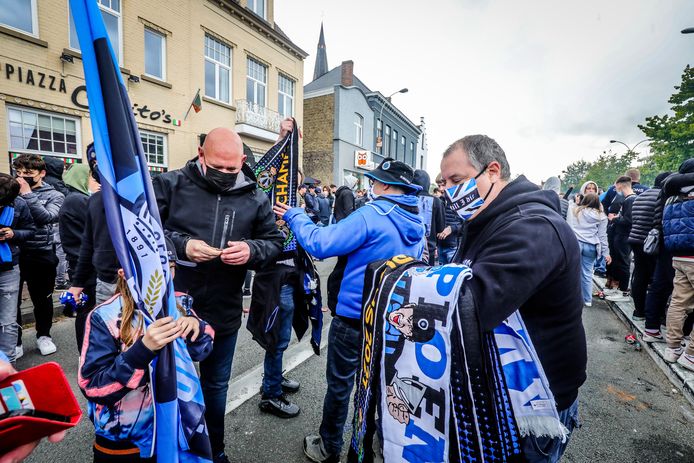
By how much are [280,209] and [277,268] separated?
54 cm

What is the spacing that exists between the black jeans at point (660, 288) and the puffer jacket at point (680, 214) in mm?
421

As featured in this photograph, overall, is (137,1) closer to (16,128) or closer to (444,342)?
(16,128)

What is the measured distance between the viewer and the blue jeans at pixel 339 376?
2279 mm

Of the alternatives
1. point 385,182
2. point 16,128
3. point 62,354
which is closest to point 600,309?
point 385,182

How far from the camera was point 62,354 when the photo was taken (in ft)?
12.4

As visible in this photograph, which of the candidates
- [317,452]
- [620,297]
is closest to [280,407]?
[317,452]

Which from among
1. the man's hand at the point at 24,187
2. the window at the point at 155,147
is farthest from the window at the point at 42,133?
the man's hand at the point at 24,187

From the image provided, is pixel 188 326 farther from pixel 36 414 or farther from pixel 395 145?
pixel 395 145

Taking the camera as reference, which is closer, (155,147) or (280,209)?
(280,209)

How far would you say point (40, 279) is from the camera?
371 centimetres

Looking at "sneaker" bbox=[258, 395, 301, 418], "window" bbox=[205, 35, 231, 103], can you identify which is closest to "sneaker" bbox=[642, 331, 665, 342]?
"sneaker" bbox=[258, 395, 301, 418]

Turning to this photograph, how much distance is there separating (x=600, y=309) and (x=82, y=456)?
286 inches

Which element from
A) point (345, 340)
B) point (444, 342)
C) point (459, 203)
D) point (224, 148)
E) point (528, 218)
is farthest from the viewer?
point (345, 340)

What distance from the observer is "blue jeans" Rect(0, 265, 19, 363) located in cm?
321
